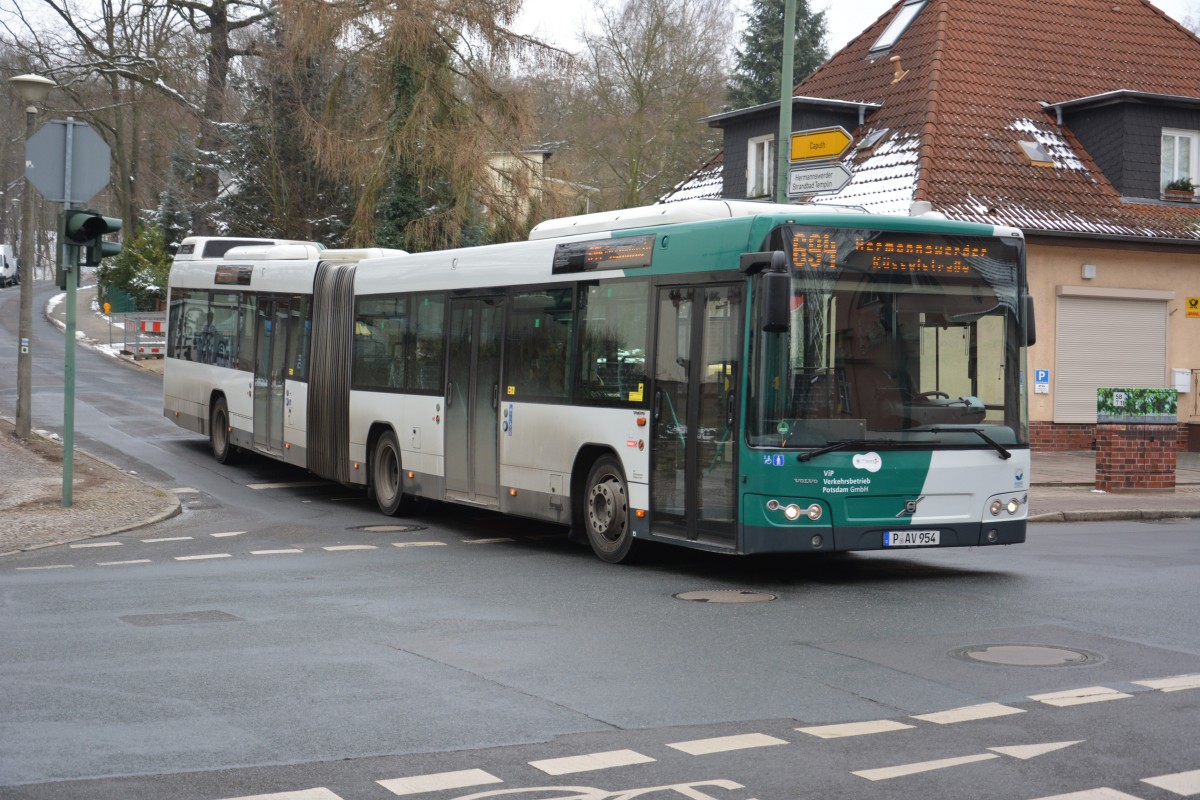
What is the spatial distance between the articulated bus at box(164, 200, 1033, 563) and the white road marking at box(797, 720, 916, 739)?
14.8 ft

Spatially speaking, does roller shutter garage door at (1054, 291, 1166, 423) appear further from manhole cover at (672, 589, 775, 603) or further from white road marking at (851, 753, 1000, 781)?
white road marking at (851, 753, 1000, 781)

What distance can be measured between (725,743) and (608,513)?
6.73 metres

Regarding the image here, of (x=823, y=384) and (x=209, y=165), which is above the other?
(x=209, y=165)

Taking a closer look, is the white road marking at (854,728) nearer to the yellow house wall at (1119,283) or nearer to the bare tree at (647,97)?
the yellow house wall at (1119,283)

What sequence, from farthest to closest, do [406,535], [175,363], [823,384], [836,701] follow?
1. [175,363]
2. [406,535]
3. [823,384]
4. [836,701]

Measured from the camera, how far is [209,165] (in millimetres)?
45219

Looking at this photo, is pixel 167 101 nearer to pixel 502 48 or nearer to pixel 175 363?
pixel 502 48

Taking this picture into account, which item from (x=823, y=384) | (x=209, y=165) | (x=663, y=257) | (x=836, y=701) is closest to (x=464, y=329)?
(x=663, y=257)

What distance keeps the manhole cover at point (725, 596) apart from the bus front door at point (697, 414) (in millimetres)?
441

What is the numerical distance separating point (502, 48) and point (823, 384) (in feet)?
76.0

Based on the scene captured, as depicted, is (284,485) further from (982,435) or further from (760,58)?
(760,58)

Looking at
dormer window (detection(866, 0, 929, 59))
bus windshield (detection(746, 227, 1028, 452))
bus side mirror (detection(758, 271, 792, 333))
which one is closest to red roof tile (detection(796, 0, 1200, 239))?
dormer window (detection(866, 0, 929, 59))

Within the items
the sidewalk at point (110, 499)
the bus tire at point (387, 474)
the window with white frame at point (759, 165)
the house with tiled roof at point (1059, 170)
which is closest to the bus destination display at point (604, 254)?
the bus tire at point (387, 474)

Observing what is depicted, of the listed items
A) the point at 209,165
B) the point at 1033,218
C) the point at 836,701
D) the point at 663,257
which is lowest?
the point at 836,701
